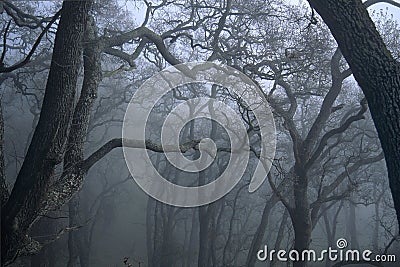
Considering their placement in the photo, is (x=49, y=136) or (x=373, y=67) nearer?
(x=373, y=67)

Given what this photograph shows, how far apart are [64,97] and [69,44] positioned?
1.20 feet

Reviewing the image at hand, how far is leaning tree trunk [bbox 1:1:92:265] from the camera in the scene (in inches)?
124

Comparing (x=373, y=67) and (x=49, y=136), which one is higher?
(x=373, y=67)

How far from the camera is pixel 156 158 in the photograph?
29.8ft

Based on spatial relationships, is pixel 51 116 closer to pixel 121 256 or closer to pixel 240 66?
pixel 240 66

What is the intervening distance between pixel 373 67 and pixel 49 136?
2.04 metres

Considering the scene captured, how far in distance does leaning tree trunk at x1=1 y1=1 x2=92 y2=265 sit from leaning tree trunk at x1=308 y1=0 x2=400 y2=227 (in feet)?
5.26

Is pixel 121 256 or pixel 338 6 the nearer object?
pixel 338 6

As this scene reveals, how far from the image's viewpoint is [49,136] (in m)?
3.17

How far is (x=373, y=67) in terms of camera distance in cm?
258

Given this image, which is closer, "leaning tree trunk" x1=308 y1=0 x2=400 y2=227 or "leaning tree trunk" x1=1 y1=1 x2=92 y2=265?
"leaning tree trunk" x1=308 y1=0 x2=400 y2=227

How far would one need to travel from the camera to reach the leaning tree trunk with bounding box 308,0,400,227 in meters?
2.51

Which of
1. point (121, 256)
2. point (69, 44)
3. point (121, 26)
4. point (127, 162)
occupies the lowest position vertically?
point (121, 256)

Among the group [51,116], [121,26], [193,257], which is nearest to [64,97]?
[51,116]
